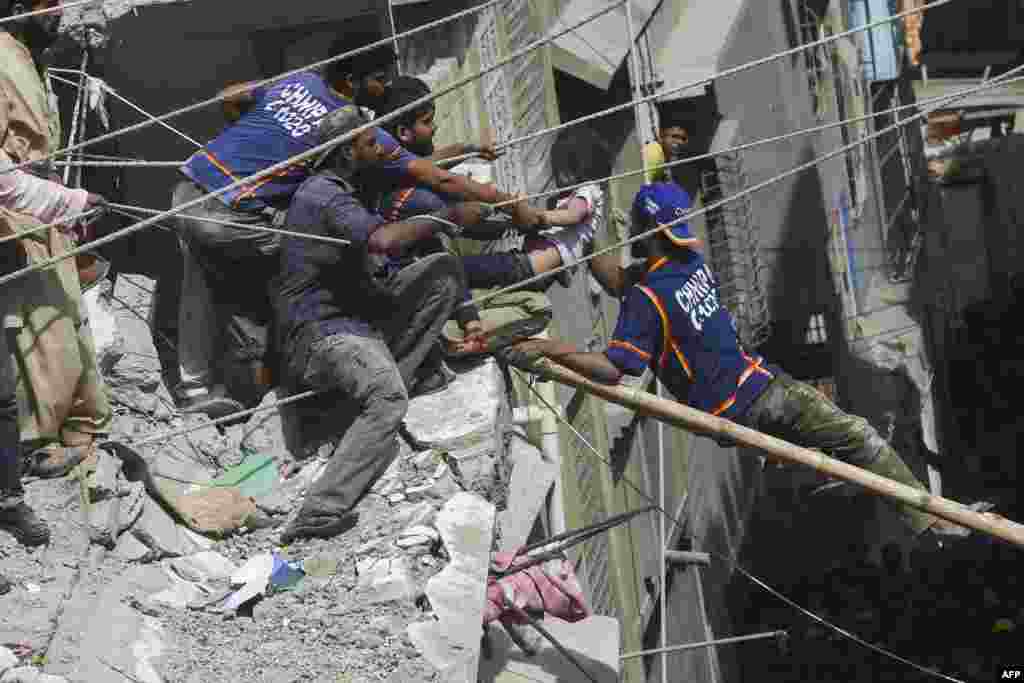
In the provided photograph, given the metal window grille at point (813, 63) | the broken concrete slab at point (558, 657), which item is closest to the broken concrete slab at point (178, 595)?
the broken concrete slab at point (558, 657)

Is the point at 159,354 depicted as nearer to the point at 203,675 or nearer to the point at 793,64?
the point at 203,675

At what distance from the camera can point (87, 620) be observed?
25.1 feet

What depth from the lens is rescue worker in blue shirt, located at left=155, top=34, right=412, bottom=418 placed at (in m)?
9.31

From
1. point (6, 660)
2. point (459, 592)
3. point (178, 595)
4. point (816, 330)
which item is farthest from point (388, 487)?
point (816, 330)

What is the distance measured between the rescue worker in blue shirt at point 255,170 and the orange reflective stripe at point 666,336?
4.39 feet

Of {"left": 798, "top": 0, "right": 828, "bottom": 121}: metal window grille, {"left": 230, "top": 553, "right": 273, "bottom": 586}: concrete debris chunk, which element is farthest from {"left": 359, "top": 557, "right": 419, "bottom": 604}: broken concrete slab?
{"left": 798, "top": 0, "right": 828, "bottom": 121}: metal window grille

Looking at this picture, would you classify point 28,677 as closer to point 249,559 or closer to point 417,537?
point 249,559

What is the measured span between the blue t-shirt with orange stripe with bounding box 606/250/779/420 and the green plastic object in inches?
67.3

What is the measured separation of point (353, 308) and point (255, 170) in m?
0.84

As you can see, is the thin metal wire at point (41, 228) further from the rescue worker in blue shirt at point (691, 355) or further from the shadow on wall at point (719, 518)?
the shadow on wall at point (719, 518)

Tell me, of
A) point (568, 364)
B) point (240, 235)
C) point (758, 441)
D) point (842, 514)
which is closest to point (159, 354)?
point (240, 235)

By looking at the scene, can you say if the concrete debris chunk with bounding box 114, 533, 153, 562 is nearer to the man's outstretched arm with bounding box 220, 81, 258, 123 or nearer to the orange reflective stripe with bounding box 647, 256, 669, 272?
the man's outstretched arm with bounding box 220, 81, 258, 123

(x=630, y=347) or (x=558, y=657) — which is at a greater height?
(x=630, y=347)

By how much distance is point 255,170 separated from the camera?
9320 millimetres
